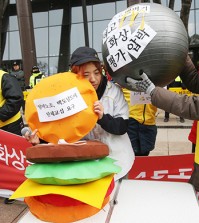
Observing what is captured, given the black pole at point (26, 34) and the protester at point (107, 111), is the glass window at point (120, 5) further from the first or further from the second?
the protester at point (107, 111)

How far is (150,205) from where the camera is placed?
1.49m

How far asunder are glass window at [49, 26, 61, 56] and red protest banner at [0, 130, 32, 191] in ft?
47.9

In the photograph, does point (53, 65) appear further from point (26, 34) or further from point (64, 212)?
point (64, 212)

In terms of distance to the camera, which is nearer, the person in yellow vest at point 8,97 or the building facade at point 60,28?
the person in yellow vest at point 8,97

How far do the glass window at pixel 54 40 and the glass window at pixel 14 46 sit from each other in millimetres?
2042

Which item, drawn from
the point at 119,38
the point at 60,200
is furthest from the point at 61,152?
the point at 119,38

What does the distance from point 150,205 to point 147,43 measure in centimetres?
86

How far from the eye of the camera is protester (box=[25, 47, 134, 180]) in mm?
1779

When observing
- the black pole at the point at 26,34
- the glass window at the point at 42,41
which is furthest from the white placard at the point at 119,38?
the glass window at the point at 42,41

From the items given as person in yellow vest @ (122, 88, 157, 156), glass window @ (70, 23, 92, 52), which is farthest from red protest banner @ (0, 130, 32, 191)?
glass window @ (70, 23, 92, 52)

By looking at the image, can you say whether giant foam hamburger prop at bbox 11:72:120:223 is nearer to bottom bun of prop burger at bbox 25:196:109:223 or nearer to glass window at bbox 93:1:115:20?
bottom bun of prop burger at bbox 25:196:109:223

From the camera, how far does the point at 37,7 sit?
59.0ft

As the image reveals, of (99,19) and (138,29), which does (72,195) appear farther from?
(99,19)

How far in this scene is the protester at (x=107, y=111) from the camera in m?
1.78
